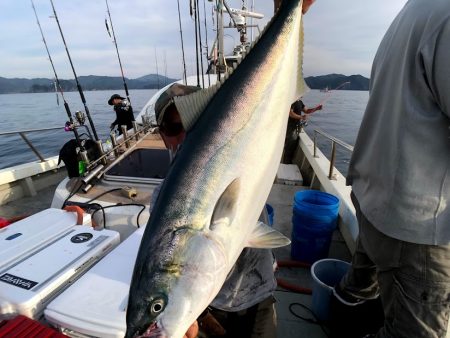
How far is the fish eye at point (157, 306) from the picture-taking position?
100 centimetres

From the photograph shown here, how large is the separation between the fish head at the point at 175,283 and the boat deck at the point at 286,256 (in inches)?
85.9

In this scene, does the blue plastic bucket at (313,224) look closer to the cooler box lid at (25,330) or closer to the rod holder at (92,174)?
the cooler box lid at (25,330)

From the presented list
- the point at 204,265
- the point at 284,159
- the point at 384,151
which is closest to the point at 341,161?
the point at 284,159

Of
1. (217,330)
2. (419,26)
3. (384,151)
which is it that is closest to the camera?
(419,26)

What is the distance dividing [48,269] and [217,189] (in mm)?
1819

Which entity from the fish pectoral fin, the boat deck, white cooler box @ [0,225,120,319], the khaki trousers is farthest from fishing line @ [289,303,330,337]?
the fish pectoral fin

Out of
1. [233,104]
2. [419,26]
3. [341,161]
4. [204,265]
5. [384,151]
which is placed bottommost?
[341,161]

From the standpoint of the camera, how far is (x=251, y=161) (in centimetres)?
120

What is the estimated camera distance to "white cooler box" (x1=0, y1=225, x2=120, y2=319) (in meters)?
1.88

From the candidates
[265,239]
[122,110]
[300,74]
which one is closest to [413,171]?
[300,74]

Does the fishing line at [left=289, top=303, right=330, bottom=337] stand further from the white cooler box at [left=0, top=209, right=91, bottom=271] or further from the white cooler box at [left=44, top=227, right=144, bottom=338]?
the white cooler box at [left=0, top=209, right=91, bottom=271]

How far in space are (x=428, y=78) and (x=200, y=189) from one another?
127cm

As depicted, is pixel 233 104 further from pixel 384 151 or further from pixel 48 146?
pixel 48 146

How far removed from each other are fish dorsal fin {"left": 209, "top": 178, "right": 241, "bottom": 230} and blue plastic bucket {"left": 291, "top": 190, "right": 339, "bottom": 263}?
8.45 feet
